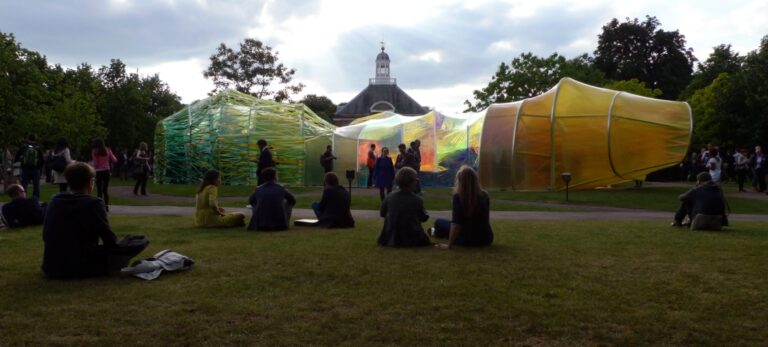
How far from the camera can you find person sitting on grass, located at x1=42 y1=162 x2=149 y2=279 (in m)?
6.91

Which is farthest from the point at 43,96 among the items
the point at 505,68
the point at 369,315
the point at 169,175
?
the point at 505,68

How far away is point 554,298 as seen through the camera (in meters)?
6.25

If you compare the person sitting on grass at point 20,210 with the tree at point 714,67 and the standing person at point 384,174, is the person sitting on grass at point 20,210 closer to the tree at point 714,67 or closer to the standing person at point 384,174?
the standing person at point 384,174

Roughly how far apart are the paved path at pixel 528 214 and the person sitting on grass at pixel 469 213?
5.45 meters

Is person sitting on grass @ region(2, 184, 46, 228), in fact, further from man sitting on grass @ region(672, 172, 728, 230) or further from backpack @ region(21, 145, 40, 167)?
man sitting on grass @ region(672, 172, 728, 230)

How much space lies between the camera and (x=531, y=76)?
5478cm

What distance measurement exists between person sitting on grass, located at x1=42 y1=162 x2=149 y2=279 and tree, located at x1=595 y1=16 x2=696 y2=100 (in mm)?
59571

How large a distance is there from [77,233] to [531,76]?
2013 inches

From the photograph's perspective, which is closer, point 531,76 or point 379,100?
point 531,76

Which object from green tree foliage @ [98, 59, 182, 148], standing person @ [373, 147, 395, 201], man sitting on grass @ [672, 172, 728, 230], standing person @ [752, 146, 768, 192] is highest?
green tree foliage @ [98, 59, 182, 148]

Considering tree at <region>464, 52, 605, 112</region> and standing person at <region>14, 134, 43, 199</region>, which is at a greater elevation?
tree at <region>464, 52, 605, 112</region>

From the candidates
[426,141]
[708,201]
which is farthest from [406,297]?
[426,141]

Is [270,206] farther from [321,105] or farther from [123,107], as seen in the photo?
[321,105]

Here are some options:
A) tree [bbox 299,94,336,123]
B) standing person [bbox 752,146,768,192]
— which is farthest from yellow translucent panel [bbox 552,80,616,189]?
tree [bbox 299,94,336,123]
